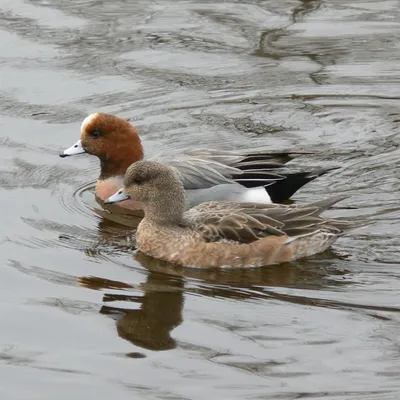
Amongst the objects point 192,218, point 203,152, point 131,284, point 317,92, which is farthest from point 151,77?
point 131,284

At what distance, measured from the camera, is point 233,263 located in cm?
772

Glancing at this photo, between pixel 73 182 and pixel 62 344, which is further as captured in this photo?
pixel 73 182

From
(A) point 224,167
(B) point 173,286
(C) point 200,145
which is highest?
(A) point 224,167

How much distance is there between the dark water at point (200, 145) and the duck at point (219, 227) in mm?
124

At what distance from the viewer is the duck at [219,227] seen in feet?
25.4

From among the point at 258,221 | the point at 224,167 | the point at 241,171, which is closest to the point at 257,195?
the point at 241,171

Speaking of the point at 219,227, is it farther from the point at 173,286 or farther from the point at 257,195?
the point at 257,195

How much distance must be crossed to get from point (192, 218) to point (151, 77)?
3.32 m

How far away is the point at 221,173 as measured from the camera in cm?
884

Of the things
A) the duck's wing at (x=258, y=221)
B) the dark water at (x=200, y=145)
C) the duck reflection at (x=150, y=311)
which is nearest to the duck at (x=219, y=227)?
the duck's wing at (x=258, y=221)

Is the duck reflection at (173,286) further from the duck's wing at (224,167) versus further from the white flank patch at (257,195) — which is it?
the white flank patch at (257,195)

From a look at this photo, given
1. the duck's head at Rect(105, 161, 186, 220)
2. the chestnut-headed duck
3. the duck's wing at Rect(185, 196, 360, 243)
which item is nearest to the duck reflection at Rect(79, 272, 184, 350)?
the duck's wing at Rect(185, 196, 360, 243)

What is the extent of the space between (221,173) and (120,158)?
2.92ft

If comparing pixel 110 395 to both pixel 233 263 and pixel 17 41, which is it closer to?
pixel 233 263
